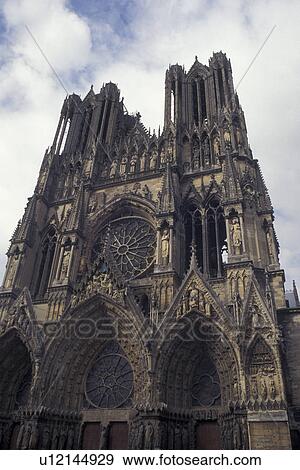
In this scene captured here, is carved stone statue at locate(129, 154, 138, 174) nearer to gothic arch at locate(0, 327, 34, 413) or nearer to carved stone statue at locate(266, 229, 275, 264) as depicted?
carved stone statue at locate(266, 229, 275, 264)

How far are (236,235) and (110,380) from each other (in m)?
8.20

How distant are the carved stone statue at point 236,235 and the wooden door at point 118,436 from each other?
8.33 m

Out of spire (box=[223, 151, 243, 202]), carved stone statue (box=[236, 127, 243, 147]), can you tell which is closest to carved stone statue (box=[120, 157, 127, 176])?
spire (box=[223, 151, 243, 202])

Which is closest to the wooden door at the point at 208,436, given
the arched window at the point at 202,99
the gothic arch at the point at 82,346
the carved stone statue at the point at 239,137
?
the gothic arch at the point at 82,346

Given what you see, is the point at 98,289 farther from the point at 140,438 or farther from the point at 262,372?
the point at 262,372

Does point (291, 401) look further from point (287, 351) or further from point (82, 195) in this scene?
point (82, 195)

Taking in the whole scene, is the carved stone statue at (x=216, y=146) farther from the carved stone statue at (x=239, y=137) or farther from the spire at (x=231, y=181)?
the spire at (x=231, y=181)

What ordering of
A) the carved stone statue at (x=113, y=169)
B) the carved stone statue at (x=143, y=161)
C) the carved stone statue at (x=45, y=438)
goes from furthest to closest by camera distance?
the carved stone statue at (x=113, y=169), the carved stone statue at (x=143, y=161), the carved stone statue at (x=45, y=438)

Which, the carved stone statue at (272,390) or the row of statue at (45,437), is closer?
the carved stone statue at (272,390)

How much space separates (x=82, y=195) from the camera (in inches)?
897

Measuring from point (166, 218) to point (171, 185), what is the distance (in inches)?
84.2

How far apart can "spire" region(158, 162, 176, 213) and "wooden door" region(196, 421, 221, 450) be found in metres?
9.52

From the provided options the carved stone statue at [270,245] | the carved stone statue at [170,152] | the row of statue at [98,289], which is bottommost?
the row of statue at [98,289]

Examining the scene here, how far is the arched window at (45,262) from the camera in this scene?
21031 millimetres
